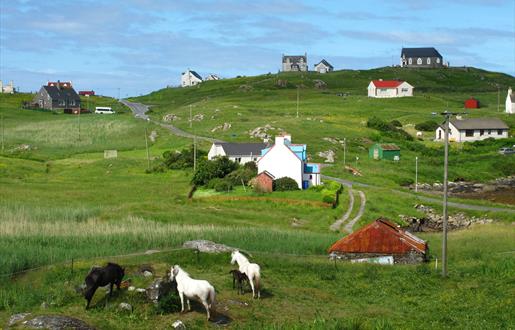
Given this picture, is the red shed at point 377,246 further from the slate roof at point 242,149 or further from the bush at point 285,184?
the slate roof at point 242,149

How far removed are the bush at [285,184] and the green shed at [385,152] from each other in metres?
29.0

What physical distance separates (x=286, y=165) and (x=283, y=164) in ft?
1.03

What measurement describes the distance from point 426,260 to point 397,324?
16.6 m

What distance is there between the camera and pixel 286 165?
237ft

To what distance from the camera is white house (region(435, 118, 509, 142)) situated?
118 m

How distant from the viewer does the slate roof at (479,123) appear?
388ft

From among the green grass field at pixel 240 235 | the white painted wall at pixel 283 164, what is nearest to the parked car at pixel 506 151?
the green grass field at pixel 240 235

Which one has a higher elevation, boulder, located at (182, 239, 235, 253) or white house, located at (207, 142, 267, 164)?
white house, located at (207, 142, 267, 164)

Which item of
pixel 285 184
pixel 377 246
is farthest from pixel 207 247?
pixel 285 184

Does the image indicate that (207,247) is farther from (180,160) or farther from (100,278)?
(180,160)

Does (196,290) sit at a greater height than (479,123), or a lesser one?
lesser

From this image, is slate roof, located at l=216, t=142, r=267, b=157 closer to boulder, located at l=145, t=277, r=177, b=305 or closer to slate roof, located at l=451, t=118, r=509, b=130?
slate roof, located at l=451, t=118, r=509, b=130

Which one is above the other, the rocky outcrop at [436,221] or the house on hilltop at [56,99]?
the house on hilltop at [56,99]

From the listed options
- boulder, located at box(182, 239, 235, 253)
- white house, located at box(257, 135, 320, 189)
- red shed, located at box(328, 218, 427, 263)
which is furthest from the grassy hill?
boulder, located at box(182, 239, 235, 253)
